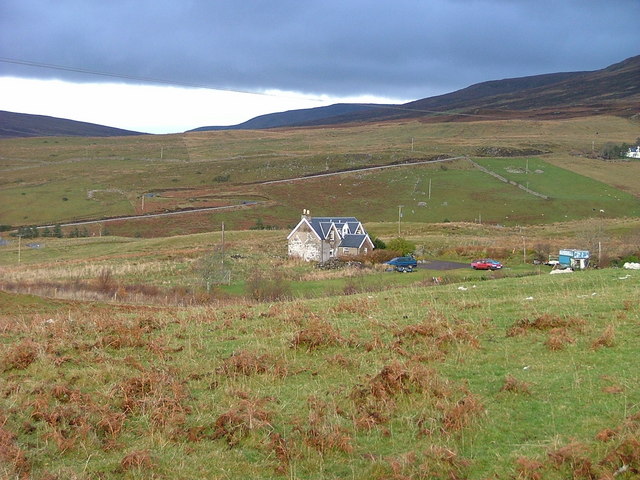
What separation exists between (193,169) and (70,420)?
479 ft

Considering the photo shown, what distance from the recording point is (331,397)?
10.4 m

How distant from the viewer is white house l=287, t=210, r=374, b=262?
64.5 m

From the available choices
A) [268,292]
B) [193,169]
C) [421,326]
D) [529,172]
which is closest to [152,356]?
[421,326]

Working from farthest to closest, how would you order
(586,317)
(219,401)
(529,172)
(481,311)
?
(529,172), (481,311), (586,317), (219,401)

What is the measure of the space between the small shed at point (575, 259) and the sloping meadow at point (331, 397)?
25.0m

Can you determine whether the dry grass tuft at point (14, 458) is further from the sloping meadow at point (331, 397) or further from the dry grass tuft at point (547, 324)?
the dry grass tuft at point (547, 324)

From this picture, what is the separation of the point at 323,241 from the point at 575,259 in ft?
95.1

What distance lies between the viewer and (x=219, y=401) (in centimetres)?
1052

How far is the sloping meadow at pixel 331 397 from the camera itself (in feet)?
26.6

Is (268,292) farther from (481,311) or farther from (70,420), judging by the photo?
(70,420)

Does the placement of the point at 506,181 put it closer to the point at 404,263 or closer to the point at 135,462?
Answer: the point at 404,263

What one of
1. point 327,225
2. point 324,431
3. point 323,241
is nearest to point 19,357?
point 324,431

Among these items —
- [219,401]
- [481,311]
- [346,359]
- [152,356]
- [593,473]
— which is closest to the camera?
[593,473]

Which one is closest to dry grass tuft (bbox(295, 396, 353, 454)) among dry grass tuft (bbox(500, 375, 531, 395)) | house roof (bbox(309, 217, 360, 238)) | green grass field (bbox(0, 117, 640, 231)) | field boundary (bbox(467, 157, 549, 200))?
dry grass tuft (bbox(500, 375, 531, 395))
